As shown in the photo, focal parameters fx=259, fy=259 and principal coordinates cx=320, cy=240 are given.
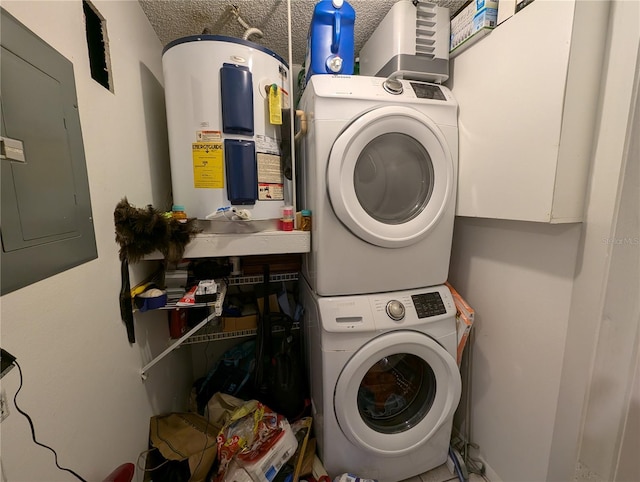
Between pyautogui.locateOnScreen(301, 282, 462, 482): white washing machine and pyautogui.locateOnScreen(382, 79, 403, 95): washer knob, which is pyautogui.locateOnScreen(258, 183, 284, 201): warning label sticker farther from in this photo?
pyautogui.locateOnScreen(382, 79, 403, 95): washer knob

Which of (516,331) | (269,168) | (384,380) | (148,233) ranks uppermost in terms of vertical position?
(269,168)

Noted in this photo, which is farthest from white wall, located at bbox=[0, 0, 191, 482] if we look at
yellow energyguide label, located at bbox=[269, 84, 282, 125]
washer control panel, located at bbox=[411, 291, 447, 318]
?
washer control panel, located at bbox=[411, 291, 447, 318]

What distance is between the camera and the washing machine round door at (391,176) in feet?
3.36

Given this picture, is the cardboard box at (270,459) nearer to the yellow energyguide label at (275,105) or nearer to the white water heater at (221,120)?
the white water heater at (221,120)

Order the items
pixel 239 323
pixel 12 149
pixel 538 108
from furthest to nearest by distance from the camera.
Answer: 1. pixel 239 323
2. pixel 538 108
3. pixel 12 149

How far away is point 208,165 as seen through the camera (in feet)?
3.33

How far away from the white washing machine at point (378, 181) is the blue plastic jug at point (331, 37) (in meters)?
0.13

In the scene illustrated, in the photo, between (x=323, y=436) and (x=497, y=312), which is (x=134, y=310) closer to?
(x=323, y=436)

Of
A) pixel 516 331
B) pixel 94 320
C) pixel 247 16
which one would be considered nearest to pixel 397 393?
pixel 516 331

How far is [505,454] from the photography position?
1167mm

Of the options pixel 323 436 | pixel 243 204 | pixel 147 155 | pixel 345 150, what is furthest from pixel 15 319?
pixel 323 436

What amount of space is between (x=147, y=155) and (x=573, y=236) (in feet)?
5.58

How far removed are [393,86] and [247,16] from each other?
0.82m

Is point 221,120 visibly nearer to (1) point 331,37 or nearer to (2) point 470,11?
(1) point 331,37
